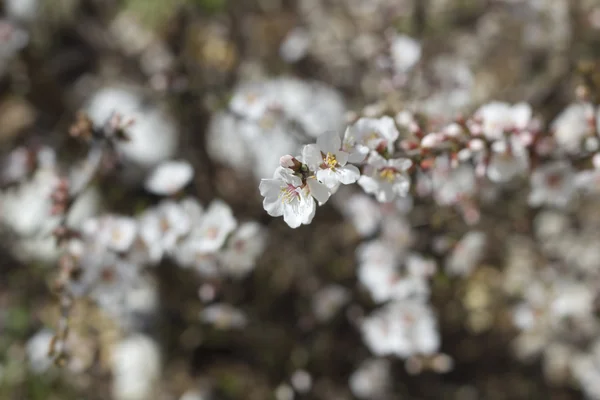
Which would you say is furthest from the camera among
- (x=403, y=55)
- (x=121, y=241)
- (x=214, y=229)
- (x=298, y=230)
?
(x=298, y=230)

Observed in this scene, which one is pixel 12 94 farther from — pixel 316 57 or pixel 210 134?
pixel 316 57

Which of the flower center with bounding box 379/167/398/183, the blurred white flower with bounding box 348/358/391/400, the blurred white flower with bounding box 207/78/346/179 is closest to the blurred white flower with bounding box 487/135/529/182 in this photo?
the flower center with bounding box 379/167/398/183

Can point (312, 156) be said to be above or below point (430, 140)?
below

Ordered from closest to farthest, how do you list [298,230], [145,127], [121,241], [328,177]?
[328,177], [121,241], [298,230], [145,127]

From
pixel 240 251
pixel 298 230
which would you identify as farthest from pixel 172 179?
pixel 298 230

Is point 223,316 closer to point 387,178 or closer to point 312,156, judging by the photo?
point 387,178

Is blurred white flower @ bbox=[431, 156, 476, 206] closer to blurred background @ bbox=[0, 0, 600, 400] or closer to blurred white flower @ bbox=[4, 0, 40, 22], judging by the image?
blurred background @ bbox=[0, 0, 600, 400]

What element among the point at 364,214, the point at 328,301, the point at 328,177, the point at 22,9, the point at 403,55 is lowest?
the point at 328,177

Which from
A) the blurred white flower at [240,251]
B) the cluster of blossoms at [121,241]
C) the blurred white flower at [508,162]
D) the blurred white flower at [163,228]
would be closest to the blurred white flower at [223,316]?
the cluster of blossoms at [121,241]
